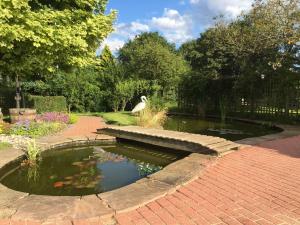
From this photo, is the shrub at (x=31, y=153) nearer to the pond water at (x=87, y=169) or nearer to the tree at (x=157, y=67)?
the pond water at (x=87, y=169)

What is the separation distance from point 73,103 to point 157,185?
48.0 feet

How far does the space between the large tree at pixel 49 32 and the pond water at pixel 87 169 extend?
141 inches

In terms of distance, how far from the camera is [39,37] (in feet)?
29.5

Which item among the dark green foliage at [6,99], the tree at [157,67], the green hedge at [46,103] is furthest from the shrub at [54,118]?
the tree at [157,67]

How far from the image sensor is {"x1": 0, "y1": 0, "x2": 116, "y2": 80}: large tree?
8.56 metres

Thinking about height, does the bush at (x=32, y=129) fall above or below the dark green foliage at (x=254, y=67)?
below

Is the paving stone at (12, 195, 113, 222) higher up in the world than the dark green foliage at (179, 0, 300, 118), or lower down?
lower down

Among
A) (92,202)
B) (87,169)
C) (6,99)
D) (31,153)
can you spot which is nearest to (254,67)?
(87,169)

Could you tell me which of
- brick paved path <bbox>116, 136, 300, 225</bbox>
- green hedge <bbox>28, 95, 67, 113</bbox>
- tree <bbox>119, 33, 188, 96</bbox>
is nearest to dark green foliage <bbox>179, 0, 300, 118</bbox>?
tree <bbox>119, 33, 188, 96</bbox>

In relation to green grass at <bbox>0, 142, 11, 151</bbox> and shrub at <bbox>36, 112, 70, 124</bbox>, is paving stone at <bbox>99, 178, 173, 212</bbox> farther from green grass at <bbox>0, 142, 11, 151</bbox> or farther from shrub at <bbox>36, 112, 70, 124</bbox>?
shrub at <bbox>36, 112, 70, 124</bbox>

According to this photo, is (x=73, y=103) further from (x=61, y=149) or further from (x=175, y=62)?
(x=61, y=149)

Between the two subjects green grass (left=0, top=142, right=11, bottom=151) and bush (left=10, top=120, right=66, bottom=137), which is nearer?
green grass (left=0, top=142, right=11, bottom=151)

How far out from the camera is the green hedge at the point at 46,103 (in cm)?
1473

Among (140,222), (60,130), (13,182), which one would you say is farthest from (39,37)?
(140,222)
